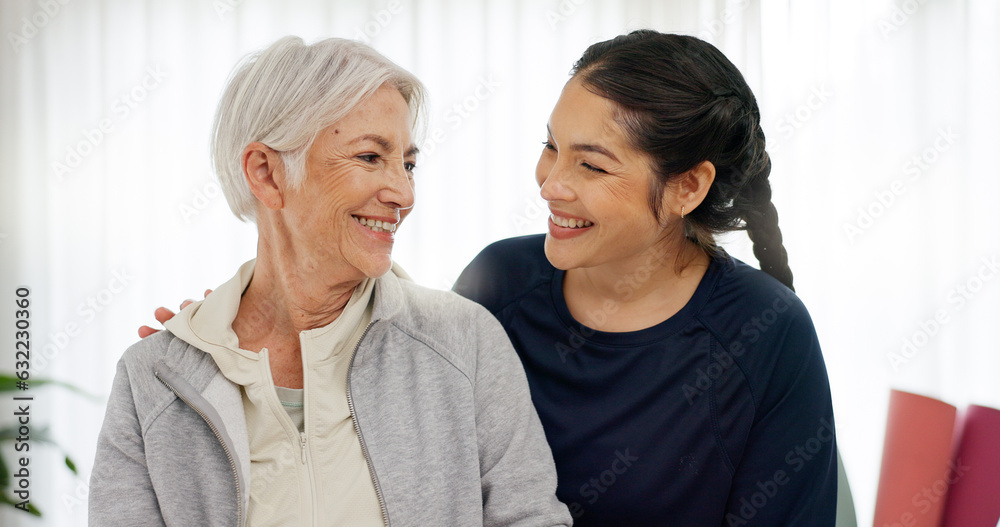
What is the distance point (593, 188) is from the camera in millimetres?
1366

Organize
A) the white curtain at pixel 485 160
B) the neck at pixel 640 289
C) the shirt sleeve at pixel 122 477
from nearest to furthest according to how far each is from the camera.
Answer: the shirt sleeve at pixel 122 477 < the neck at pixel 640 289 < the white curtain at pixel 485 160

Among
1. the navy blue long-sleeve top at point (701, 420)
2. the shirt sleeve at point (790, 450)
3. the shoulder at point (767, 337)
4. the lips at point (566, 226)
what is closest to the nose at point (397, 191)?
the lips at point (566, 226)

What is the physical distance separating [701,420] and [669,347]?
16 cm

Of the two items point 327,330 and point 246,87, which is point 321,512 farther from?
point 246,87

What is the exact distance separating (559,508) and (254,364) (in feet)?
1.99

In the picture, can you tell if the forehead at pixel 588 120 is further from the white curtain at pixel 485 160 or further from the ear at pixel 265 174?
the white curtain at pixel 485 160

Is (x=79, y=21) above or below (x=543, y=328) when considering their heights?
above

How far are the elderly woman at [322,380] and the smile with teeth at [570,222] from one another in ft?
1.03

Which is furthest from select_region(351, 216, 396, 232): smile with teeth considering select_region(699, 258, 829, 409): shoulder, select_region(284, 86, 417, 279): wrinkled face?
select_region(699, 258, 829, 409): shoulder

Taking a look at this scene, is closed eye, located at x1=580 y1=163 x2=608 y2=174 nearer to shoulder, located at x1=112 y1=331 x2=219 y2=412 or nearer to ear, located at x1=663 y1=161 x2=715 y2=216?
ear, located at x1=663 y1=161 x2=715 y2=216

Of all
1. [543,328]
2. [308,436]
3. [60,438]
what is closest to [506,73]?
[543,328]

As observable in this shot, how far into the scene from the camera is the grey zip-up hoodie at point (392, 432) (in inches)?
44.9

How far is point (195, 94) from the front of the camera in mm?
2799

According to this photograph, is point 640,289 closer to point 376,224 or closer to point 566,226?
point 566,226
